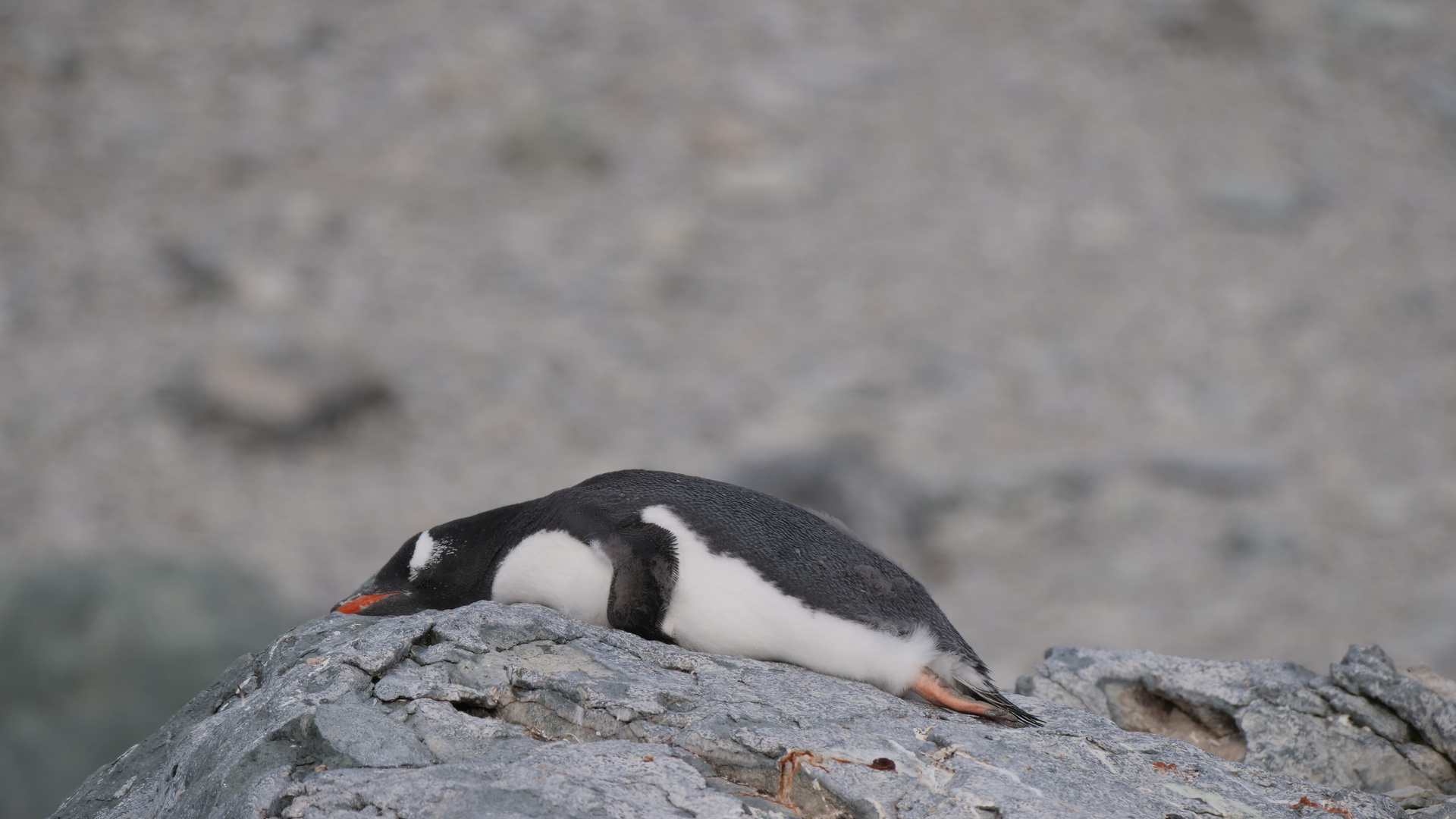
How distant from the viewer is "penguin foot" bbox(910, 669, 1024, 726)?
121 inches

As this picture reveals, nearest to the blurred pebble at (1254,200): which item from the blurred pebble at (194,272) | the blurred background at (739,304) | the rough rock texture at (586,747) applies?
the blurred background at (739,304)

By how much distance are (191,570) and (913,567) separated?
4591mm

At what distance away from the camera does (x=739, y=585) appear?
10.1ft

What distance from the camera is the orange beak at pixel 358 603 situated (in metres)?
3.36

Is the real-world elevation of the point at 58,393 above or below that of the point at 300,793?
above

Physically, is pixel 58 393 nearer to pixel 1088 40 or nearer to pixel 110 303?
pixel 110 303

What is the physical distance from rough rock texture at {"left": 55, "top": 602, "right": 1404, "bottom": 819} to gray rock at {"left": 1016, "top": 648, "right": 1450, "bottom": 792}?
0.41 meters

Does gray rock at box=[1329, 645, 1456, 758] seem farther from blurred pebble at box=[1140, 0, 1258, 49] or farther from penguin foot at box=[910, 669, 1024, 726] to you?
blurred pebble at box=[1140, 0, 1258, 49]

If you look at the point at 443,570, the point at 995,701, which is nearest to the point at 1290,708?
the point at 995,701

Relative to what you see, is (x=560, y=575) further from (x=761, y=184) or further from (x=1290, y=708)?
(x=761, y=184)

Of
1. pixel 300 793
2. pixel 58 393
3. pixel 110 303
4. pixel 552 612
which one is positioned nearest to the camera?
pixel 300 793

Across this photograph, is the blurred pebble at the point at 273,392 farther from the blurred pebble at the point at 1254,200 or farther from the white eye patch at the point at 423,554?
the blurred pebble at the point at 1254,200

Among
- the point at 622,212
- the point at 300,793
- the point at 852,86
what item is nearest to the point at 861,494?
the point at 622,212

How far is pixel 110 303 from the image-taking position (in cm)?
1075
